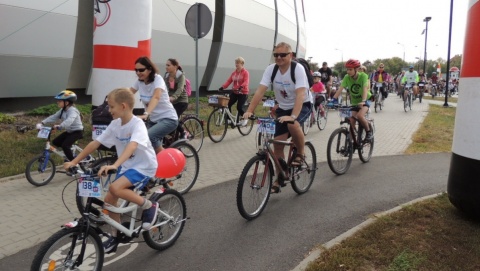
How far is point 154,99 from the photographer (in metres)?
5.18

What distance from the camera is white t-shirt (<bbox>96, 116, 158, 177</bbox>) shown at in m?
3.59

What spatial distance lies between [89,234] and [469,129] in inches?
150

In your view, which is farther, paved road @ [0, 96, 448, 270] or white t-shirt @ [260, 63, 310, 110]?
white t-shirt @ [260, 63, 310, 110]

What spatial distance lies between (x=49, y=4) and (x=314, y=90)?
7957 millimetres

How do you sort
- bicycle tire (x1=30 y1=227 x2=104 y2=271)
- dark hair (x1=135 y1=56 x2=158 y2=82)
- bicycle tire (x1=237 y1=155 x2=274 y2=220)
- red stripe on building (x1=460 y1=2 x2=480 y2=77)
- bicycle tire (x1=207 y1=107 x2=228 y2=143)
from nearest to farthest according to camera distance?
bicycle tire (x1=30 y1=227 x2=104 y2=271), red stripe on building (x1=460 y1=2 x2=480 y2=77), bicycle tire (x1=237 y1=155 x2=274 y2=220), dark hair (x1=135 y1=56 x2=158 y2=82), bicycle tire (x1=207 y1=107 x2=228 y2=143)

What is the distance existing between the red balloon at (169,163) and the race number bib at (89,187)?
3.34 feet

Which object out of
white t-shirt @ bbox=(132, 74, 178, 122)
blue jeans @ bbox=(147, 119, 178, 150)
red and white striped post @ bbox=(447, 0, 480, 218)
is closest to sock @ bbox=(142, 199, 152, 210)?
blue jeans @ bbox=(147, 119, 178, 150)

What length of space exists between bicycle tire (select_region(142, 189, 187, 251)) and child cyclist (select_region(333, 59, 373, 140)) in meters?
4.15

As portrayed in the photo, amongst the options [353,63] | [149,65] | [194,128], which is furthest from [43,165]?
[353,63]

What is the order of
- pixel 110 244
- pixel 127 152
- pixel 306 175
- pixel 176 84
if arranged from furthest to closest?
1. pixel 176 84
2. pixel 306 175
3. pixel 110 244
4. pixel 127 152

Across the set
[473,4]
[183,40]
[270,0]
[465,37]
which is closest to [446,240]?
[465,37]

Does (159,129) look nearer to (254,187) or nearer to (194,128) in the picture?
(254,187)

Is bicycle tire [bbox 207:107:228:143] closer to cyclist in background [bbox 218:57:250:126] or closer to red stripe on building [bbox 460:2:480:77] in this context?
cyclist in background [bbox 218:57:250:126]

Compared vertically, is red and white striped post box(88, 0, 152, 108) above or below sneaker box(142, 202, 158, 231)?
above
